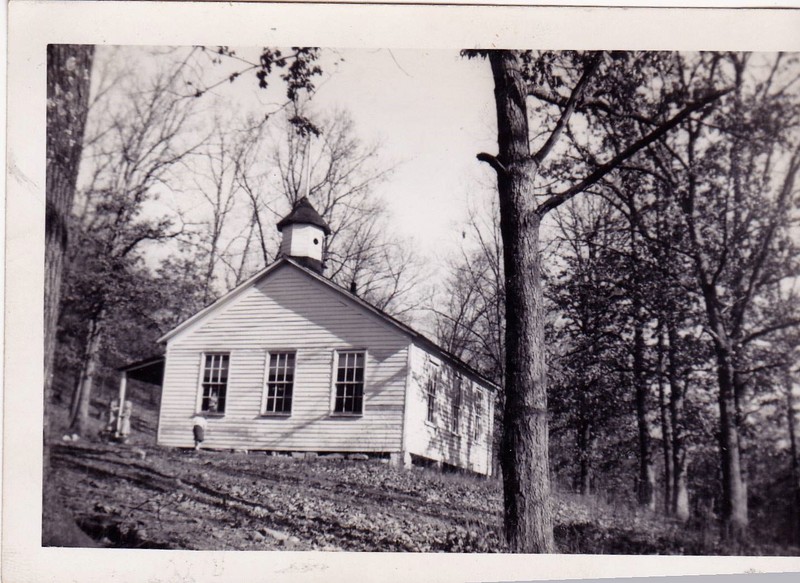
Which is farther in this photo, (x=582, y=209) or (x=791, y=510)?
(x=582, y=209)

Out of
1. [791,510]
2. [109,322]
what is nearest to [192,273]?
[109,322]

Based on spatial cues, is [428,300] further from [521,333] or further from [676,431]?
[676,431]

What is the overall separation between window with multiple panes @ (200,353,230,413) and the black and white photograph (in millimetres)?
28

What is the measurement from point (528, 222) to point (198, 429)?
3.64 meters

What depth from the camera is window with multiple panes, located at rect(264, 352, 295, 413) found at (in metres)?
6.76

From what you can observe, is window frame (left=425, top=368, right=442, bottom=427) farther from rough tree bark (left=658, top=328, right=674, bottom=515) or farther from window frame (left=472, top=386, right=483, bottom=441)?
rough tree bark (left=658, top=328, right=674, bottom=515)

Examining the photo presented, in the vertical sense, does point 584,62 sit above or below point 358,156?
above

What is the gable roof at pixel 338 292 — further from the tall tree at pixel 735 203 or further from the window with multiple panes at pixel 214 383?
the tall tree at pixel 735 203

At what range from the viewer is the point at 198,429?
6609mm

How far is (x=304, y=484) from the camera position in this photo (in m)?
6.39

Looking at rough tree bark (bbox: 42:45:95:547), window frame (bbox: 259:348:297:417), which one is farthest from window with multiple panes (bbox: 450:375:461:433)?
rough tree bark (bbox: 42:45:95:547)

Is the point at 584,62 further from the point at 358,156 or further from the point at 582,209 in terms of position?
the point at 358,156

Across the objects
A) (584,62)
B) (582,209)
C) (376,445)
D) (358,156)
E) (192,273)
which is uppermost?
(584,62)

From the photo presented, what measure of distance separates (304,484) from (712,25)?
18.2 feet
